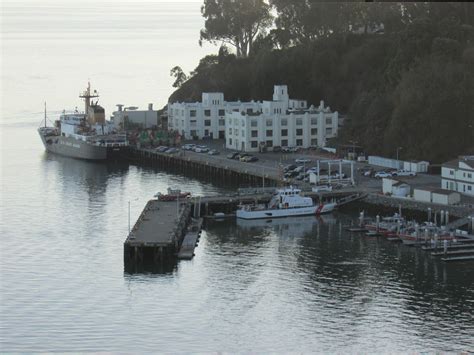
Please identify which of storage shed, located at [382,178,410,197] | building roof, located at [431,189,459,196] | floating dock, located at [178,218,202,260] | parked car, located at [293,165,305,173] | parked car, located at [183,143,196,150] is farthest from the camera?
parked car, located at [183,143,196,150]

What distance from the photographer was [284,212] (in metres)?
40.2

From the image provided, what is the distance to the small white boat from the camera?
40.0 m

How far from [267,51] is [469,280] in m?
33.2

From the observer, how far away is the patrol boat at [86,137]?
5625 centimetres

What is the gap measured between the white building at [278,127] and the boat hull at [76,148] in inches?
209

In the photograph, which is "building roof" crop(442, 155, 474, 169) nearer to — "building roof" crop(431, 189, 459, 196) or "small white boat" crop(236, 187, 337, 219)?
"building roof" crop(431, 189, 459, 196)

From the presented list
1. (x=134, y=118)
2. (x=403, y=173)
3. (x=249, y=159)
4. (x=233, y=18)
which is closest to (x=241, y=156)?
(x=249, y=159)

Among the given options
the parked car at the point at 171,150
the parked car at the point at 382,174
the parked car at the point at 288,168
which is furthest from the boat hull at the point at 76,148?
the parked car at the point at 382,174

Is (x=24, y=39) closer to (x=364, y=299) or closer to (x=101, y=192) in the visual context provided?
(x=101, y=192)

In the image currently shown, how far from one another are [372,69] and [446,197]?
2150cm

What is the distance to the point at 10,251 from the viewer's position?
34781 millimetres

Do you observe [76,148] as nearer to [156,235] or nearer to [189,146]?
[189,146]

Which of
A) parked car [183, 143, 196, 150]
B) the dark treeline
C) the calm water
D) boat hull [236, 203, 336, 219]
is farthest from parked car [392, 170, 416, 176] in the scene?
parked car [183, 143, 196, 150]

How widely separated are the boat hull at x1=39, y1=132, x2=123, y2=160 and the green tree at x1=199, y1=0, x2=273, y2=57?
38.3 feet
